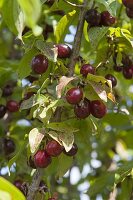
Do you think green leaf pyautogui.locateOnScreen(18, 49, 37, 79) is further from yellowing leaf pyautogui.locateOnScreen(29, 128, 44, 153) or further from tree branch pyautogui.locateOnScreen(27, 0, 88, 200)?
yellowing leaf pyautogui.locateOnScreen(29, 128, 44, 153)

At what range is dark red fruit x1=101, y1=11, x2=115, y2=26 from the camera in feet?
7.04

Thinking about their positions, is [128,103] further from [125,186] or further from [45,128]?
[45,128]

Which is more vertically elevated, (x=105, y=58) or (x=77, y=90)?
(x=77, y=90)

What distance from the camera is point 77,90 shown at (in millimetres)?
1824

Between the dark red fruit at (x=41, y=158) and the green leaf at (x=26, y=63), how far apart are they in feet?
1.39

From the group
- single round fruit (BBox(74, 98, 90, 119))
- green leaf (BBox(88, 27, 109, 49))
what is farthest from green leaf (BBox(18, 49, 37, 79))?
single round fruit (BBox(74, 98, 90, 119))

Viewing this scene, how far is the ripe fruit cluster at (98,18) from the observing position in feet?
6.77

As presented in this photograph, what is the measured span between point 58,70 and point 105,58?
1.00ft

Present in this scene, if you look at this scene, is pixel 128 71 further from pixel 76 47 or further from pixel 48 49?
pixel 48 49

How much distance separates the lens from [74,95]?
1811mm

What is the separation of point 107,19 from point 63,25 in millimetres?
217

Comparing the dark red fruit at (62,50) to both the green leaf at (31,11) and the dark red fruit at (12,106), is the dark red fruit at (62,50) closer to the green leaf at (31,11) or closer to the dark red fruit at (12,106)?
the dark red fruit at (12,106)

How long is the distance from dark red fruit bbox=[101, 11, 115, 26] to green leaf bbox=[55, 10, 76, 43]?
0.14m

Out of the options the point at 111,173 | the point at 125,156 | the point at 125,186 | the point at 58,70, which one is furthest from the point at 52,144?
the point at 125,156
